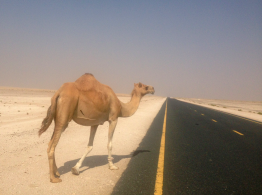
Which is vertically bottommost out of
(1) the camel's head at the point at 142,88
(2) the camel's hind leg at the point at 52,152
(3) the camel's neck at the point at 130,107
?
(2) the camel's hind leg at the point at 52,152

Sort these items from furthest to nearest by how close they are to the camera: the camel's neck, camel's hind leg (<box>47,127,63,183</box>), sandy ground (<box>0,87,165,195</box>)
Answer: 1. the camel's neck
2. camel's hind leg (<box>47,127,63,183</box>)
3. sandy ground (<box>0,87,165,195</box>)

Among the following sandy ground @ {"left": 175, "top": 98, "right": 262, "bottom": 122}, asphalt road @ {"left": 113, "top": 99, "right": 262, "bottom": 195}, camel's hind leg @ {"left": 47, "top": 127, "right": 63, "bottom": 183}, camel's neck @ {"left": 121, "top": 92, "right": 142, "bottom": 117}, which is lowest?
sandy ground @ {"left": 175, "top": 98, "right": 262, "bottom": 122}

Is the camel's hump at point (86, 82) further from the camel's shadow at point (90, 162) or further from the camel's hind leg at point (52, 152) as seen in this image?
the camel's shadow at point (90, 162)

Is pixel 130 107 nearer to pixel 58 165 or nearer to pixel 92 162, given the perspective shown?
pixel 92 162

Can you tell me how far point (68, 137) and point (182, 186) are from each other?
614cm

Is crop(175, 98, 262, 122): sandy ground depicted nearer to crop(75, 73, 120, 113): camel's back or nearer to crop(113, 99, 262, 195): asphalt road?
crop(113, 99, 262, 195): asphalt road

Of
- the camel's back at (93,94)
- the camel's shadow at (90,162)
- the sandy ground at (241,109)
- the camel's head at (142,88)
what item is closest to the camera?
the camel's back at (93,94)

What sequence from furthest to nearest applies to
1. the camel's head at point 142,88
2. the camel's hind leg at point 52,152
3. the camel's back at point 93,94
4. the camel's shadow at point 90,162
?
the camel's head at point 142,88 → the camel's shadow at point 90,162 → the camel's back at point 93,94 → the camel's hind leg at point 52,152

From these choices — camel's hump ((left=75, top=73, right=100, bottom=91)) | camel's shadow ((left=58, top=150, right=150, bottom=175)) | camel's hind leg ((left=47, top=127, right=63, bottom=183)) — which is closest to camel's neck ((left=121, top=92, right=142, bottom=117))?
camel's hump ((left=75, top=73, right=100, bottom=91))

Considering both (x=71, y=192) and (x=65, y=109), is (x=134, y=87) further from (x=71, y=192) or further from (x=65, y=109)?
(x=71, y=192)

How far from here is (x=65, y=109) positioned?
4.48 meters

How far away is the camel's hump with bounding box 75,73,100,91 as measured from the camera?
4.85 m

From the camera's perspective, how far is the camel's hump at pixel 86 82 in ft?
15.9

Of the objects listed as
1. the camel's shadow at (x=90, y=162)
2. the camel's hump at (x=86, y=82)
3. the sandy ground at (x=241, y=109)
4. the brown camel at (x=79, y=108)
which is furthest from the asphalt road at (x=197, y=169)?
the sandy ground at (x=241, y=109)
